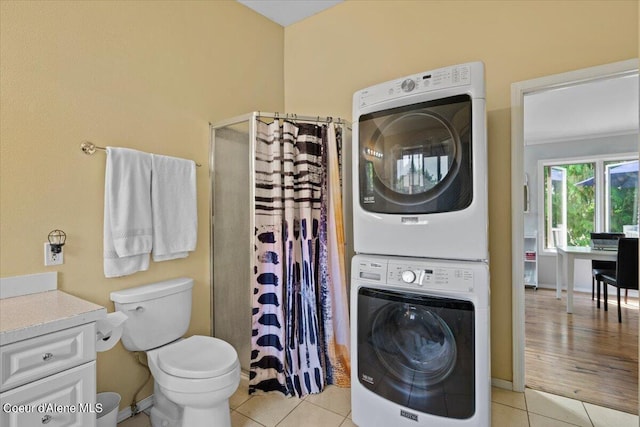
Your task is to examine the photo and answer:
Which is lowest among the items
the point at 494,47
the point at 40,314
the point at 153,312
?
the point at 153,312

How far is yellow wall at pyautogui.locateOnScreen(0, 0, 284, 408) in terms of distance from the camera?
60.9 inches

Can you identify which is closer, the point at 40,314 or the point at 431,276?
the point at 40,314

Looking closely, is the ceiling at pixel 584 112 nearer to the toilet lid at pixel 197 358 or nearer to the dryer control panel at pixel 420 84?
the dryer control panel at pixel 420 84

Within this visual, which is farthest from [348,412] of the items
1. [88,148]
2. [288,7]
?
[288,7]

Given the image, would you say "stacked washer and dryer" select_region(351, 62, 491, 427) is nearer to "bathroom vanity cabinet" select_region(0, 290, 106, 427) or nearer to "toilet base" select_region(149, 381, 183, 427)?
"toilet base" select_region(149, 381, 183, 427)

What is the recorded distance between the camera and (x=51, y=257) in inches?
64.3

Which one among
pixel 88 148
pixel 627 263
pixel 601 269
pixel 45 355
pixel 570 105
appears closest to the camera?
pixel 45 355

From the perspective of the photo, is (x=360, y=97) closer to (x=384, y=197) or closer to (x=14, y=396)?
(x=384, y=197)

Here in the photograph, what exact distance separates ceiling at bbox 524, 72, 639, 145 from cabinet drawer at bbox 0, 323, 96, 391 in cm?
353

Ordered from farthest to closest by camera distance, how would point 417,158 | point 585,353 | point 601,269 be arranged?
point 601,269
point 585,353
point 417,158

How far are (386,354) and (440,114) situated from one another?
1.23m

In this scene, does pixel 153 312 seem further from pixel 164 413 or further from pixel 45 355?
pixel 45 355

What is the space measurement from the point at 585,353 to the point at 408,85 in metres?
2.75

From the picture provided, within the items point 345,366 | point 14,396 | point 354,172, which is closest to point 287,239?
point 354,172
